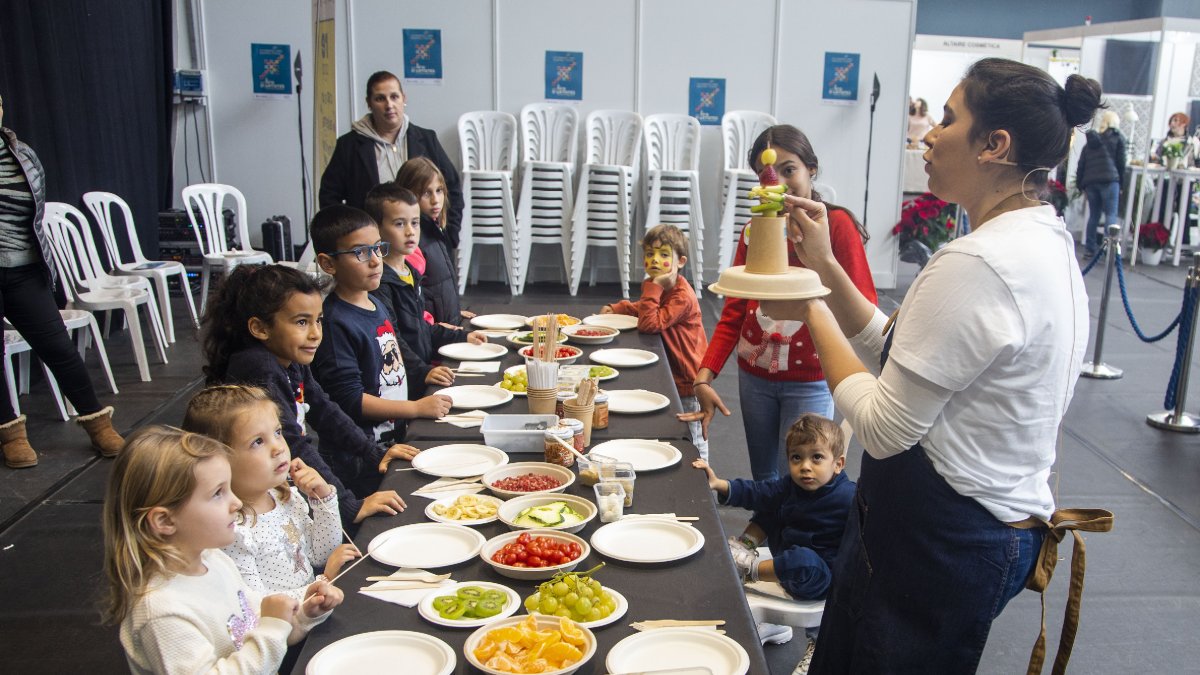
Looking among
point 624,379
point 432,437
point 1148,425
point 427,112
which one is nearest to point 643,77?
point 427,112

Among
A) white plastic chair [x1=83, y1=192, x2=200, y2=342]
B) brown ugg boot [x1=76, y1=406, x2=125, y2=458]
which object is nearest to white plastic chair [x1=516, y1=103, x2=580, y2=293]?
white plastic chair [x1=83, y1=192, x2=200, y2=342]

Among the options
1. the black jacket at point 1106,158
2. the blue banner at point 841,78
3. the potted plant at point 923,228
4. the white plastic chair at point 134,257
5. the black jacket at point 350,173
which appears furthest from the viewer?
the black jacket at point 1106,158

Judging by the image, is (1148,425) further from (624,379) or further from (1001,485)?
(1001,485)

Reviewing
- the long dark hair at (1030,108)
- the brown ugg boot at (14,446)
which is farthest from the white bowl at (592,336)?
the brown ugg boot at (14,446)

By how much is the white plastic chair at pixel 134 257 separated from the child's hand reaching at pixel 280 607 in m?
5.19

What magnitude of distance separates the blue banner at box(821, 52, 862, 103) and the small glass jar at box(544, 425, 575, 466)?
671 centimetres

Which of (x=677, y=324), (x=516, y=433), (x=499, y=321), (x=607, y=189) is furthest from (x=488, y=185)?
(x=516, y=433)

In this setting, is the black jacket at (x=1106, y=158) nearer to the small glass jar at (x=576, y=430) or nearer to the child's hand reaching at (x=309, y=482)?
the small glass jar at (x=576, y=430)

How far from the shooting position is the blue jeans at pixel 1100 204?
34.1 feet

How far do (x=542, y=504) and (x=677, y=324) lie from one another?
1.89 meters

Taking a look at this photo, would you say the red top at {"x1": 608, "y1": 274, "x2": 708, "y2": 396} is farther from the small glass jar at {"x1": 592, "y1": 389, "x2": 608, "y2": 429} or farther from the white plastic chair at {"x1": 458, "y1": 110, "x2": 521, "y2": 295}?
the white plastic chair at {"x1": 458, "y1": 110, "x2": 521, "y2": 295}

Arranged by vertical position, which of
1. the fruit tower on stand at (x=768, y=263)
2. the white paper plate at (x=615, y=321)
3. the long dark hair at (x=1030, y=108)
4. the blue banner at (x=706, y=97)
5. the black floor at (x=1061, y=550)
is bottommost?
the black floor at (x=1061, y=550)

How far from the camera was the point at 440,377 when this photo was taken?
319 centimetres

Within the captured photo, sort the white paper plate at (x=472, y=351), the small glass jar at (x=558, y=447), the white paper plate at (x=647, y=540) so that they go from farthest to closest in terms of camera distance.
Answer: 1. the white paper plate at (x=472, y=351)
2. the small glass jar at (x=558, y=447)
3. the white paper plate at (x=647, y=540)
